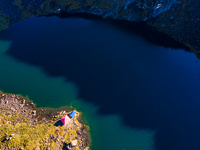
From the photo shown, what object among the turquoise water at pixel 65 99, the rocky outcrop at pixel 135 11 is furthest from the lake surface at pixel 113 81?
the rocky outcrop at pixel 135 11

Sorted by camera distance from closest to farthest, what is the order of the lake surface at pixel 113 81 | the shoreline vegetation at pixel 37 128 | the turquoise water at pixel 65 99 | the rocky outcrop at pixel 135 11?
the shoreline vegetation at pixel 37 128 < the turquoise water at pixel 65 99 < the lake surface at pixel 113 81 < the rocky outcrop at pixel 135 11

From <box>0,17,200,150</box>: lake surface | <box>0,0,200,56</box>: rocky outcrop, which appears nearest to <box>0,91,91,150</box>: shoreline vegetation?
<box>0,17,200,150</box>: lake surface

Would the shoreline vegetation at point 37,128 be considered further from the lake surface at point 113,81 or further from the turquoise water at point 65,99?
the lake surface at point 113,81

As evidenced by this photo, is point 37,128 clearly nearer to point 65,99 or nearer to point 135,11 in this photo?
point 65,99

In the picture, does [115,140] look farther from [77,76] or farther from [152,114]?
[77,76]

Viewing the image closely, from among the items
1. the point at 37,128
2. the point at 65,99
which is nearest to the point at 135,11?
the point at 65,99

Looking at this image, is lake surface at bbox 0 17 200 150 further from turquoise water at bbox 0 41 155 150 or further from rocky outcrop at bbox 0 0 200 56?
rocky outcrop at bbox 0 0 200 56
